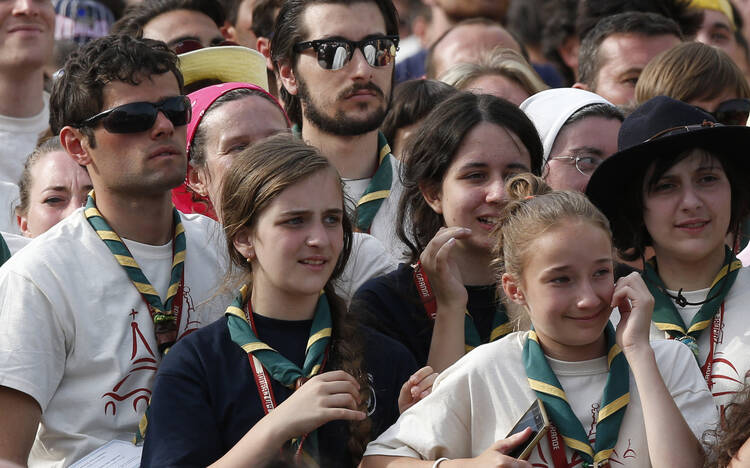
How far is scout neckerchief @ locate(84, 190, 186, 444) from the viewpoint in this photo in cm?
455

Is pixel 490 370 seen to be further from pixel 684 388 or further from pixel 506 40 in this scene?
pixel 506 40

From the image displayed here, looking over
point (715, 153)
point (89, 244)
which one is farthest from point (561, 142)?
point (89, 244)

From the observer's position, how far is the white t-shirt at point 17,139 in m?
6.73

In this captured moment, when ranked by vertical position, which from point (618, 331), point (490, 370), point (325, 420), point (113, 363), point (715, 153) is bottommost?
point (113, 363)

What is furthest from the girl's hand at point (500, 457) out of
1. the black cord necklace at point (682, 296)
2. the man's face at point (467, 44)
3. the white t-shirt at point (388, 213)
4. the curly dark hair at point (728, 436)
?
the man's face at point (467, 44)

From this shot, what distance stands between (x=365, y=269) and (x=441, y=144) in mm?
638

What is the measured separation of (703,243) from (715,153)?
0.40 meters

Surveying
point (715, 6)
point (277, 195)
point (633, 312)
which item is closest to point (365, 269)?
point (277, 195)

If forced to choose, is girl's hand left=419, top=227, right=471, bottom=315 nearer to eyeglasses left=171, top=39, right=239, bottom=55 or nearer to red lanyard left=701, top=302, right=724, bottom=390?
red lanyard left=701, top=302, right=724, bottom=390

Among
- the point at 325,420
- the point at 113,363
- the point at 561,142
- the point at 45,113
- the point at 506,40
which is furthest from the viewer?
the point at 506,40

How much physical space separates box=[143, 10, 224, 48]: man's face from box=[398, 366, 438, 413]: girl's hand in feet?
12.1

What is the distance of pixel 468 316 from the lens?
15.2ft

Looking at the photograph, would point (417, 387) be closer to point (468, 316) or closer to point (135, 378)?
point (468, 316)

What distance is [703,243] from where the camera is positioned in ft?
15.0
